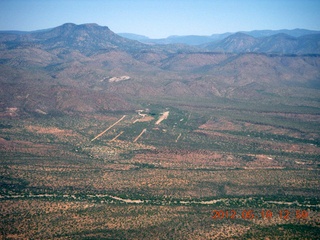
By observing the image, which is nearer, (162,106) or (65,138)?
(65,138)

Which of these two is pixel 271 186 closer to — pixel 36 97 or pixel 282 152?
pixel 282 152

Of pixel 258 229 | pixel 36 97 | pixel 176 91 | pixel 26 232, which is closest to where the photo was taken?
pixel 26 232

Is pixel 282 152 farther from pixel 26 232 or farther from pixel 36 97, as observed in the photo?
pixel 36 97

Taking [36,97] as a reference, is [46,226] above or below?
below

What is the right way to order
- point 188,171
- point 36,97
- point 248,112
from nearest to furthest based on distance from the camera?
point 188,171, point 36,97, point 248,112

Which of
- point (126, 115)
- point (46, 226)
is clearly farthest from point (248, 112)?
point (46, 226)
